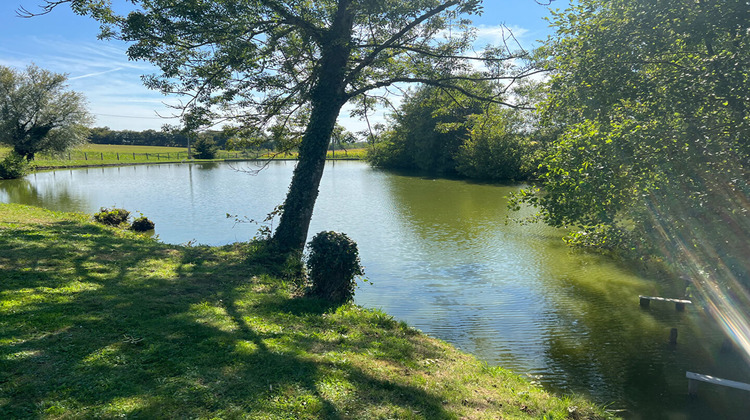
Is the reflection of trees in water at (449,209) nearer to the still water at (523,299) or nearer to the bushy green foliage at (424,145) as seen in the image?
the still water at (523,299)

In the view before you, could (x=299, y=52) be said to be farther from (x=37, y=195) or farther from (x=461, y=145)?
(x=461, y=145)

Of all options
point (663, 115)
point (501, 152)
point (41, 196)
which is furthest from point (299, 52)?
point (501, 152)

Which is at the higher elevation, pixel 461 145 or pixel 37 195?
pixel 461 145

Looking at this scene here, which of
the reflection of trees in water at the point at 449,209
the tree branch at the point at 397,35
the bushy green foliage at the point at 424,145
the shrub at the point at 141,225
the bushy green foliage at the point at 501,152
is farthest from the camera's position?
the bushy green foliage at the point at 424,145

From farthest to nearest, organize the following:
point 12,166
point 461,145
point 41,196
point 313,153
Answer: point 461,145, point 12,166, point 41,196, point 313,153

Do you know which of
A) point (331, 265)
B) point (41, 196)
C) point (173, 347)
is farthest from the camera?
point (41, 196)

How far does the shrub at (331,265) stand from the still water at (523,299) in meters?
1.74

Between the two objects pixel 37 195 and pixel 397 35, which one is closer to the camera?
pixel 397 35

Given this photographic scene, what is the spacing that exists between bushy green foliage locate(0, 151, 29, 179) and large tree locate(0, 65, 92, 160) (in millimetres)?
1842

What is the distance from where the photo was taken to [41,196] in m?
24.5

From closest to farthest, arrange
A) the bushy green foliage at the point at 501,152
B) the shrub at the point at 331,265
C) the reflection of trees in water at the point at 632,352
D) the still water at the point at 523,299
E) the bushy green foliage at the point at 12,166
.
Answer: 1. the reflection of trees in water at the point at 632,352
2. the still water at the point at 523,299
3. the shrub at the point at 331,265
4. the bushy green foliage at the point at 12,166
5. the bushy green foliage at the point at 501,152

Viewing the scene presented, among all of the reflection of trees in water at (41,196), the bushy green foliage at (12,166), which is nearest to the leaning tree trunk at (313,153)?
the reflection of trees in water at (41,196)

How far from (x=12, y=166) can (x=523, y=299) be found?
134 feet

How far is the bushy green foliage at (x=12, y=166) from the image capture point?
3356 centimetres
